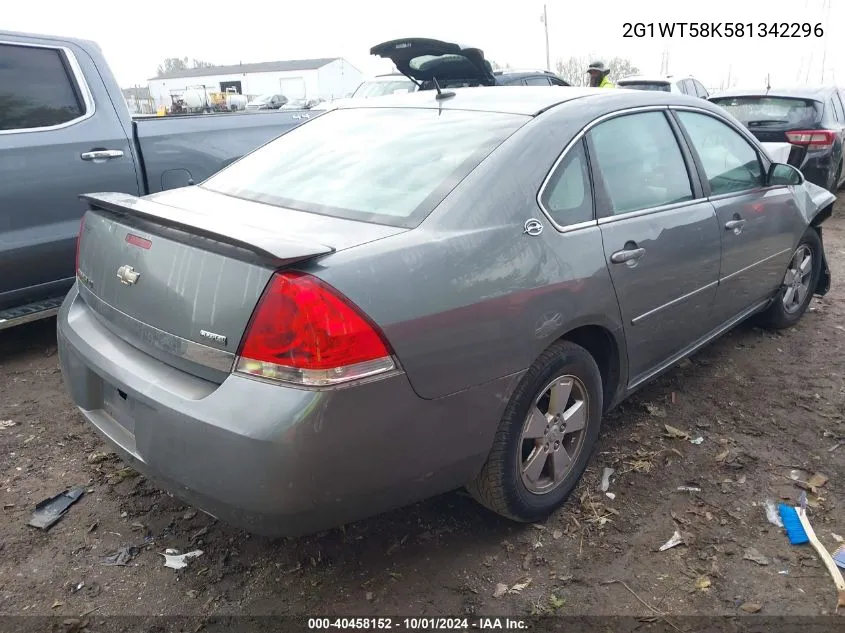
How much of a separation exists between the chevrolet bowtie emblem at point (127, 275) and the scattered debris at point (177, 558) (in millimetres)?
1010

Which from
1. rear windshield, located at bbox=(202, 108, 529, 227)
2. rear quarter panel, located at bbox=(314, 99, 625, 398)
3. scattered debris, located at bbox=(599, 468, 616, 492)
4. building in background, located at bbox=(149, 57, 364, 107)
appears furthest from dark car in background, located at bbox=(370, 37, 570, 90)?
building in background, located at bbox=(149, 57, 364, 107)

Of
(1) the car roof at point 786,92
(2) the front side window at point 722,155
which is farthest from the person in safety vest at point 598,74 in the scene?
(2) the front side window at point 722,155

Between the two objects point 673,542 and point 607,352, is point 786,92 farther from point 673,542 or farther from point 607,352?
point 673,542

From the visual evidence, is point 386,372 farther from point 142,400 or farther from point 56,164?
point 56,164

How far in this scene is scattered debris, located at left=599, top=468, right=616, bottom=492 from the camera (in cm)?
296

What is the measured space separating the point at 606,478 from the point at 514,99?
1.70 meters

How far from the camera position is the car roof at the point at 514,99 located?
2805mm

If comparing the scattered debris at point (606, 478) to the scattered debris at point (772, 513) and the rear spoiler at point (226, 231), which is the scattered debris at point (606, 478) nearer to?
the scattered debris at point (772, 513)

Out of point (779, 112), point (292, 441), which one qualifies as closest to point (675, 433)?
point (292, 441)

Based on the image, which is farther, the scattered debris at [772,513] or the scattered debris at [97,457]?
the scattered debris at [97,457]

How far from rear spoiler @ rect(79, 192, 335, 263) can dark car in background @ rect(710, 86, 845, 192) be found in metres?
7.78

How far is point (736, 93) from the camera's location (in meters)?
8.53

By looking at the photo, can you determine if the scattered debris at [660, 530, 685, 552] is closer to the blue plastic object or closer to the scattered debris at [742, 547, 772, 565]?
the scattered debris at [742, 547, 772, 565]

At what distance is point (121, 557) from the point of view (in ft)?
8.20
